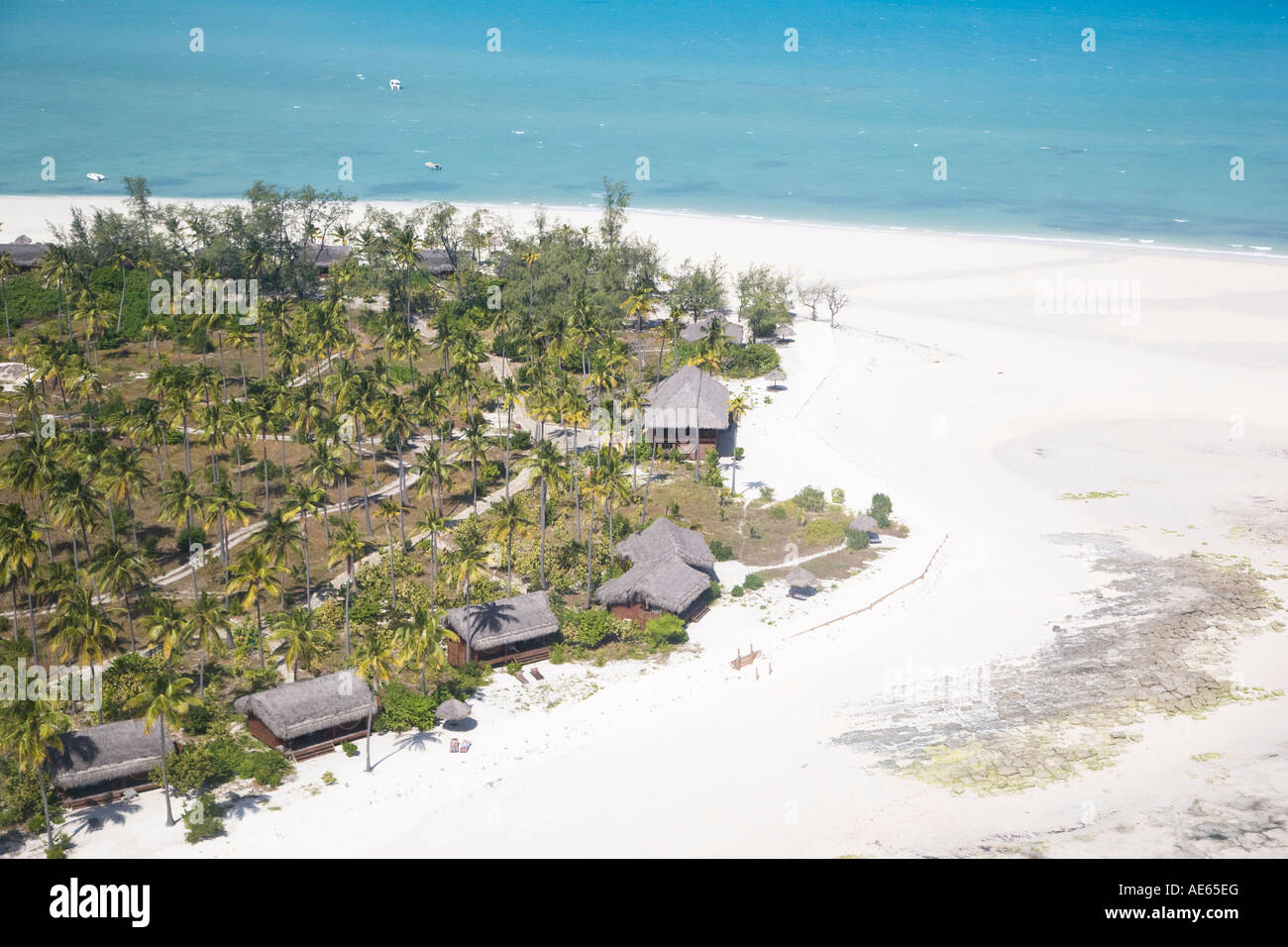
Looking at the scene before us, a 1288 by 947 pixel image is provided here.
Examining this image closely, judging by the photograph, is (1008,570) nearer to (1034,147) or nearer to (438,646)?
(438,646)

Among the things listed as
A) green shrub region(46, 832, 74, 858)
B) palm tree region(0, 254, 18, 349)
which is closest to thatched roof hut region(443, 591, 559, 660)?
green shrub region(46, 832, 74, 858)

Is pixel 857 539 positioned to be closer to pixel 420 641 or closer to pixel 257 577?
pixel 420 641

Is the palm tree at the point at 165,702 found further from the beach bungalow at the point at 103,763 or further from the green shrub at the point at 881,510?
the green shrub at the point at 881,510

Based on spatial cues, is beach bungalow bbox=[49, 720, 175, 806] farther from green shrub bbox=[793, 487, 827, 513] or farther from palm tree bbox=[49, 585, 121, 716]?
green shrub bbox=[793, 487, 827, 513]

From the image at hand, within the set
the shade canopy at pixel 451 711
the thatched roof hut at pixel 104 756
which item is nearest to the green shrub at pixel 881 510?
the shade canopy at pixel 451 711
